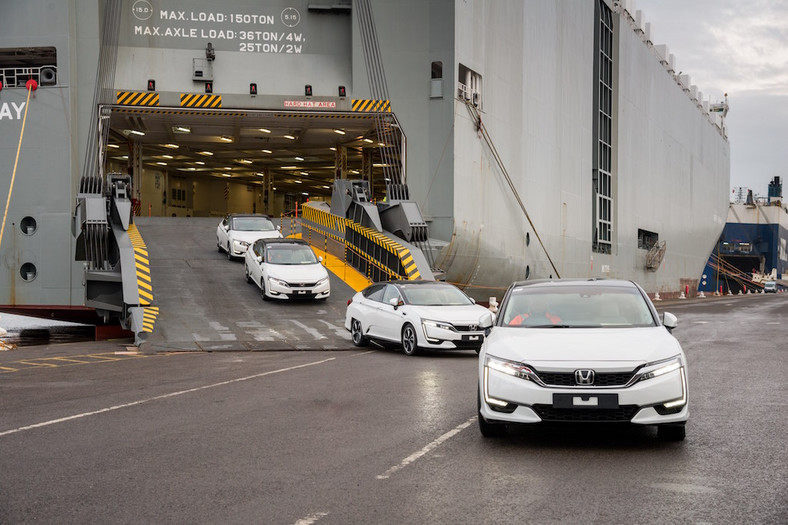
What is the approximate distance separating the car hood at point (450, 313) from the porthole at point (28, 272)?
1656 centimetres

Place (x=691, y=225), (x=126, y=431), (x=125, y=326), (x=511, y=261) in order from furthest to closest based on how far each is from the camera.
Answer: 1. (x=691, y=225)
2. (x=511, y=261)
3. (x=125, y=326)
4. (x=126, y=431)

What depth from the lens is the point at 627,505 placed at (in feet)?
18.7

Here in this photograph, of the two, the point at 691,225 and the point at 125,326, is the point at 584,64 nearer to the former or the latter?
the point at 691,225

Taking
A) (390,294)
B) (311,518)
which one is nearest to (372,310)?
(390,294)

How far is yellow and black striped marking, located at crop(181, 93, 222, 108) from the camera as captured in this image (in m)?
31.7

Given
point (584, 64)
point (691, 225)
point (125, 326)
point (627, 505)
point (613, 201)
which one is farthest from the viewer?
point (691, 225)

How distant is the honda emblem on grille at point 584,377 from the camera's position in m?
7.33

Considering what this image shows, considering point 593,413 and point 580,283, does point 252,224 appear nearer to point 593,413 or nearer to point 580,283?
point 580,283

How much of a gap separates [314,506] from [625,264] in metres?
53.3

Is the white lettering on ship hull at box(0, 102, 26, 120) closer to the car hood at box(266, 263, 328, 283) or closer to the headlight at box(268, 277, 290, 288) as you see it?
the car hood at box(266, 263, 328, 283)

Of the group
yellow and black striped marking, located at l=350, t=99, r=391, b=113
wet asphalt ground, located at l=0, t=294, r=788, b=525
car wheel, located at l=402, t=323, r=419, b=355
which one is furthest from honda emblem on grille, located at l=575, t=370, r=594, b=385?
yellow and black striped marking, located at l=350, t=99, r=391, b=113

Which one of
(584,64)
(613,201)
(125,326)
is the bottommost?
(125,326)

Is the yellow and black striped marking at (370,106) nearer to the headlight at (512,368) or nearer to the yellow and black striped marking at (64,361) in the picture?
the yellow and black striped marking at (64,361)

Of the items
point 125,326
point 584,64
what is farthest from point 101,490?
point 584,64
